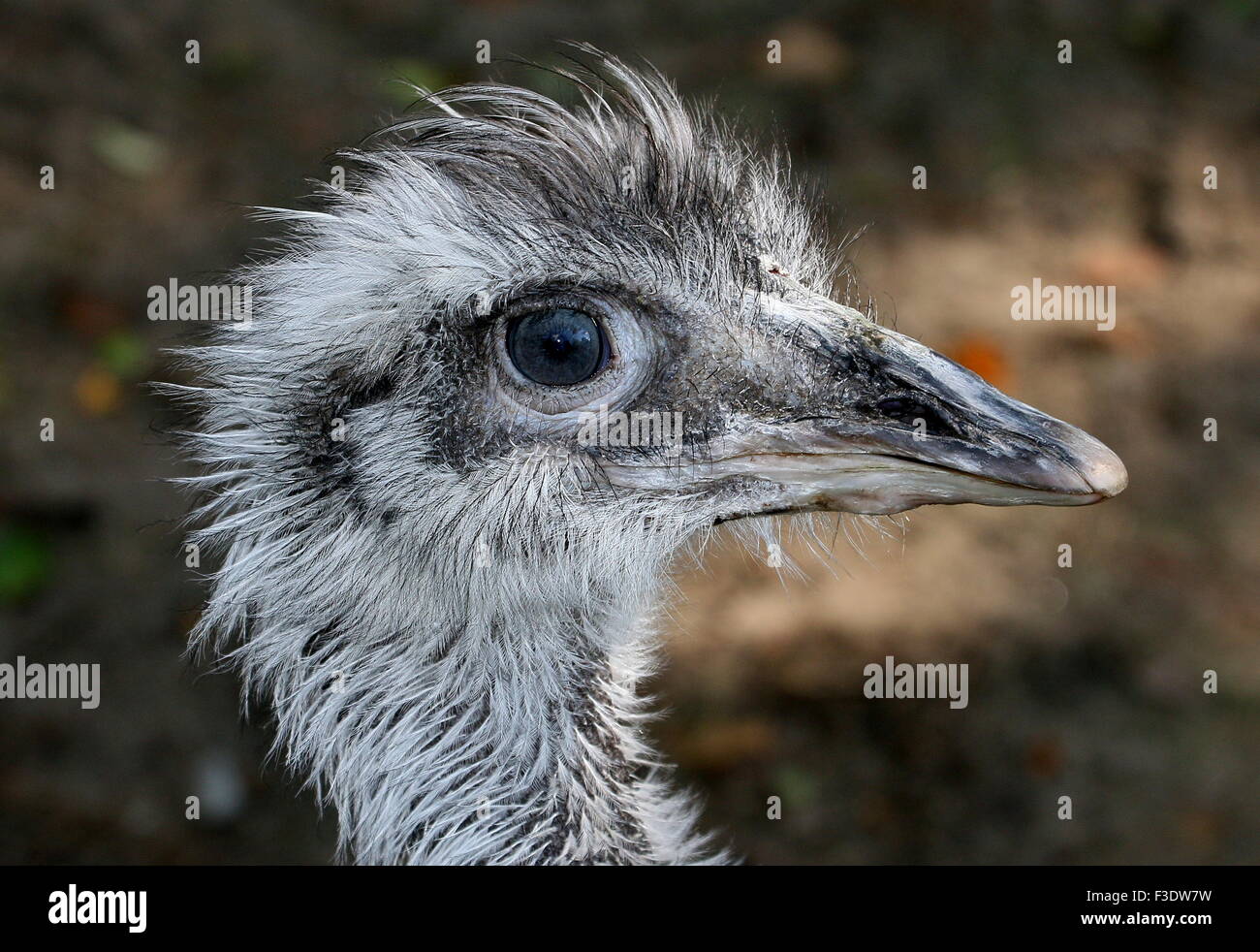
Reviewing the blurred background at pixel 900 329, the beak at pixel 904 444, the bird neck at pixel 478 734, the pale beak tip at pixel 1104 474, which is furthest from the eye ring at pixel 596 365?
the blurred background at pixel 900 329

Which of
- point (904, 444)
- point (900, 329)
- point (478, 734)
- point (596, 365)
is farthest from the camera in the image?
point (900, 329)

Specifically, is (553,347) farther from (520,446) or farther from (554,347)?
(520,446)

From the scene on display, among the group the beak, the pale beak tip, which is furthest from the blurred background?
the pale beak tip

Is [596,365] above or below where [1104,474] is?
above

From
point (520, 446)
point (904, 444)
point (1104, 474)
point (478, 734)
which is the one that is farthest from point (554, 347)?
point (1104, 474)

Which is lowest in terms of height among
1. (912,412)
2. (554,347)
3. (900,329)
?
(912,412)

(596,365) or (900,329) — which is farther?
(900,329)

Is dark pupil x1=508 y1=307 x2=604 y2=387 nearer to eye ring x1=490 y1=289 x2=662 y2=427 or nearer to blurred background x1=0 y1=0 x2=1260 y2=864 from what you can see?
eye ring x1=490 y1=289 x2=662 y2=427
